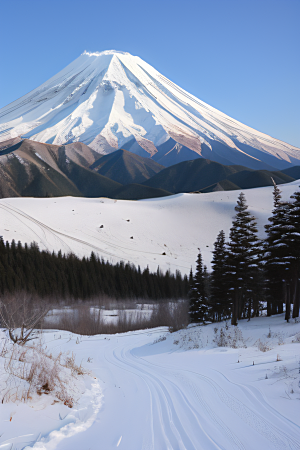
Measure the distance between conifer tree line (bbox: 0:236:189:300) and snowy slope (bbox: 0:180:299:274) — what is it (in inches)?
240

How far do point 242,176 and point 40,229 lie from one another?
147m

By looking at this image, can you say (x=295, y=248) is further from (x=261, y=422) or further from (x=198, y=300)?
(x=261, y=422)

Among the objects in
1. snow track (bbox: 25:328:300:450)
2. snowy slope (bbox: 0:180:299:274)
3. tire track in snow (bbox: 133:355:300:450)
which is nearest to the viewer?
tire track in snow (bbox: 133:355:300:450)

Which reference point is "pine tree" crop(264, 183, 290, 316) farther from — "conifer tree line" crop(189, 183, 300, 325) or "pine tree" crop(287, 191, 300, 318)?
"pine tree" crop(287, 191, 300, 318)

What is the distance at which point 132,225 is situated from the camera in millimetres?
70000

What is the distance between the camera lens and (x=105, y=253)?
55875 mm

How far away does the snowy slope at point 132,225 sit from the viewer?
185 feet

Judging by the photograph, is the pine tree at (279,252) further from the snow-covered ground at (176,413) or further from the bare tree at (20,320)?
the bare tree at (20,320)

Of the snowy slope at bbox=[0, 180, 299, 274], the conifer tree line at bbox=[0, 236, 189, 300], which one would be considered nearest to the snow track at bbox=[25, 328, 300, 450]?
the conifer tree line at bbox=[0, 236, 189, 300]

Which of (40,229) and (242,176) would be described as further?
(242,176)

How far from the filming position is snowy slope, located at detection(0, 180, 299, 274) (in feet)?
185

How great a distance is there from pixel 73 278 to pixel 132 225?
96.8ft

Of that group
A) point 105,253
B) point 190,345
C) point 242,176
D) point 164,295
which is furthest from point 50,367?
point 242,176

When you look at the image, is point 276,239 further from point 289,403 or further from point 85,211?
point 85,211
